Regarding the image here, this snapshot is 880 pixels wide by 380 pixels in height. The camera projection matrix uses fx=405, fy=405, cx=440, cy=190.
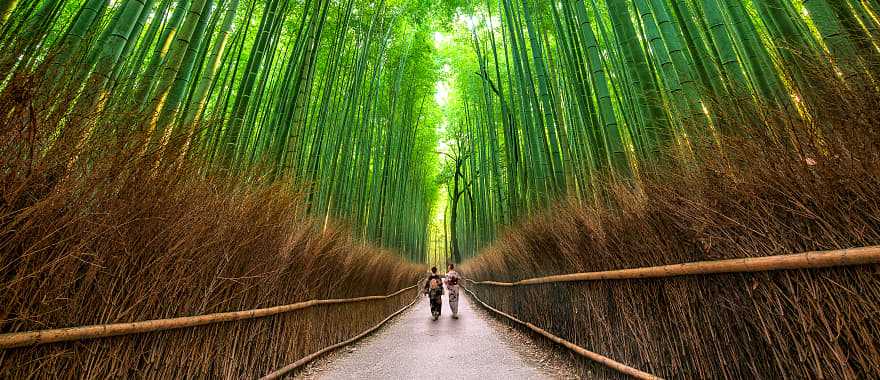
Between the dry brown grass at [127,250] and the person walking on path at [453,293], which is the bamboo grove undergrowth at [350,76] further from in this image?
the person walking on path at [453,293]

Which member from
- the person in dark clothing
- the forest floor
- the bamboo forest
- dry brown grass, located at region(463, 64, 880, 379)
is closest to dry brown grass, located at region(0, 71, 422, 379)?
the bamboo forest

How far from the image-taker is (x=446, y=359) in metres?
3.61

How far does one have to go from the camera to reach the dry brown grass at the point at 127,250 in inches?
40.0

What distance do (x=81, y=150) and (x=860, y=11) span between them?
2309 millimetres

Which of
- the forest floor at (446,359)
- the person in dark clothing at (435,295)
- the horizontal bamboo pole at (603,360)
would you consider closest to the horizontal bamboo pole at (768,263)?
the horizontal bamboo pole at (603,360)

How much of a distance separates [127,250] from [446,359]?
9.26 feet

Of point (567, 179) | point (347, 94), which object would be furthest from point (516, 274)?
point (347, 94)

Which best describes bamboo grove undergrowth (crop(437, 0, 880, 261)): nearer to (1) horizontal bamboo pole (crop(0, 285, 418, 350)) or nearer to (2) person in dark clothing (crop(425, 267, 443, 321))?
(1) horizontal bamboo pole (crop(0, 285, 418, 350))

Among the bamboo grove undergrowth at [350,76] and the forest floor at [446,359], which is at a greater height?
the bamboo grove undergrowth at [350,76]

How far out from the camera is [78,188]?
44.6 inches

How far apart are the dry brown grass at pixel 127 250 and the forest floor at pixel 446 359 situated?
97cm

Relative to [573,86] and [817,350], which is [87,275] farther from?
[573,86]

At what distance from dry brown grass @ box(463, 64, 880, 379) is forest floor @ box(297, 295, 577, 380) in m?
1.16

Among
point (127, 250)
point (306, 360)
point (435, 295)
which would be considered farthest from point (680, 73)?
point (435, 295)
